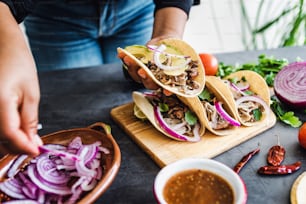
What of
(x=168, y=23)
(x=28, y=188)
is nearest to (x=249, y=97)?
(x=168, y=23)

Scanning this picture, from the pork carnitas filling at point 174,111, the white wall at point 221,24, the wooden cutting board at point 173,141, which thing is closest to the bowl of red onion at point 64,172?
the wooden cutting board at point 173,141

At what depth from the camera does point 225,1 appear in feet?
12.8

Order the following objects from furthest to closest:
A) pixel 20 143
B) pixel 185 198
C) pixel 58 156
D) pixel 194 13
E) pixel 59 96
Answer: pixel 194 13 < pixel 59 96 < pixel 58 156 < pixel 185 198 < pixel 20 143

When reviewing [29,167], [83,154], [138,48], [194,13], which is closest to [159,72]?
[138,48]

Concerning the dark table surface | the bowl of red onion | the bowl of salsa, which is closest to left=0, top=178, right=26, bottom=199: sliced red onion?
the bowl of red onion

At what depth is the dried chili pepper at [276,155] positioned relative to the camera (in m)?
1.35

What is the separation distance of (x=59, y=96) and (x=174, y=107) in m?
0.59

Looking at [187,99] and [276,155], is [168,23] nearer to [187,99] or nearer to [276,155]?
[187,99]

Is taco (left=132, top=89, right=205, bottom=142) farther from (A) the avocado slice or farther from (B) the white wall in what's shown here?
(B) the white wall

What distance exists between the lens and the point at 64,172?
117cm

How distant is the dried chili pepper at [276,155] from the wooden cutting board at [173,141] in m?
0.12

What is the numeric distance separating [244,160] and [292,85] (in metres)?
0.50

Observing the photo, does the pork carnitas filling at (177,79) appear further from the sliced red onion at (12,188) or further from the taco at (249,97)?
the sliced red onion at (12,188)

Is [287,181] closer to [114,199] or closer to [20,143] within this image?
[114,199]
